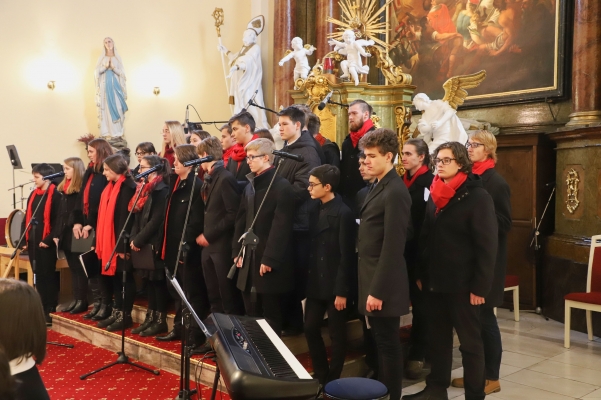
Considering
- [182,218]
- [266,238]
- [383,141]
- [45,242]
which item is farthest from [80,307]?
[383,141]

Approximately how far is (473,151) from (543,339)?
2.56 meters

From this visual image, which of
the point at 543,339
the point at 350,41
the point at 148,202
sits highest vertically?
the point at 350,41

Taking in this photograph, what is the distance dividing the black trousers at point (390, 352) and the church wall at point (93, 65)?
25.1ft

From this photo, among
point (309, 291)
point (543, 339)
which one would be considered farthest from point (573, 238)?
point (309, 291)

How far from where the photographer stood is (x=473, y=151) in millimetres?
3982

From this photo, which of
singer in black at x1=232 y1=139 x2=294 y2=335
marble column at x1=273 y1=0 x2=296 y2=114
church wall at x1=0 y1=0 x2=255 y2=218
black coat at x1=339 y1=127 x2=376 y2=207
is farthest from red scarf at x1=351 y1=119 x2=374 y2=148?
church wall at x1=0 y1=0 x2=255 y2=218

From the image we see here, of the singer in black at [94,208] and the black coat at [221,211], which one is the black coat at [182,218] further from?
the singer in black at [94,208]

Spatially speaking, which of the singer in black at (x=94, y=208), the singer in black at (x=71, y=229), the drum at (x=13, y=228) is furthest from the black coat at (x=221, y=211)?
the drum at (x=13, y=228)

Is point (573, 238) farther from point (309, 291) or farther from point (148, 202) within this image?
point (148, 202)

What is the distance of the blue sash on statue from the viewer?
10.4 meters

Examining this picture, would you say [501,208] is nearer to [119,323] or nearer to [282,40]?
[119,323]

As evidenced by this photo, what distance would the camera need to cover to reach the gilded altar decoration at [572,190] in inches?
248

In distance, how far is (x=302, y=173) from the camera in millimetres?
4172

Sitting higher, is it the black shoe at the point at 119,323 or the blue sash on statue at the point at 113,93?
the blue sash on statue at the point at 113,93
